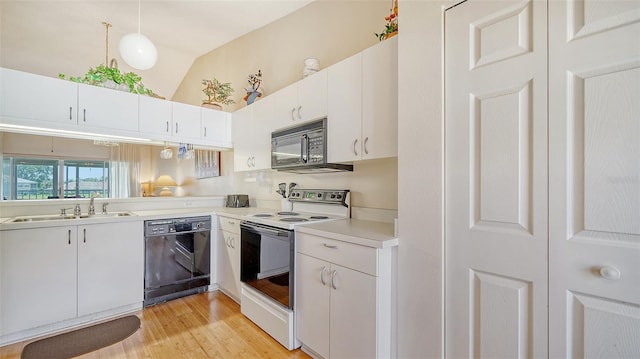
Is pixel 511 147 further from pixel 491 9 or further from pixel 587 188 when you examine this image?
pixel 491 9

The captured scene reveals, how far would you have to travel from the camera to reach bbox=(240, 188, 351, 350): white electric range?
1.98 metres

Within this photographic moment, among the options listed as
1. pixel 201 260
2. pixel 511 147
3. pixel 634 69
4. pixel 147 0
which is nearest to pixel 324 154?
pixel 511 147

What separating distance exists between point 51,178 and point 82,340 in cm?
558

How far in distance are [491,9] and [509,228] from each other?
3.01 ft

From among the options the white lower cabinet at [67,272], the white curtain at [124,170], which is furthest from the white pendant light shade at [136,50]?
the white curtain at [124,170]

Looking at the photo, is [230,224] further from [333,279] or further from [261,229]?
[333,279]

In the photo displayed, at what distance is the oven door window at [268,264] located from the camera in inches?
78.4

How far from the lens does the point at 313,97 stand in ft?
7.48

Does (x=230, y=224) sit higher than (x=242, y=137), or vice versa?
(x=242, y=137)

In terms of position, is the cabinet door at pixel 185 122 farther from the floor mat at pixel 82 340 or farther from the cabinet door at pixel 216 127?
the floor mat at pixel 82 340

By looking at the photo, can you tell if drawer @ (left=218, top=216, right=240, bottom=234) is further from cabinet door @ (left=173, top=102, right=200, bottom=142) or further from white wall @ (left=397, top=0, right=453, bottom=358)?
white wall @ (left=397, top=0, right=453, bottom=358)

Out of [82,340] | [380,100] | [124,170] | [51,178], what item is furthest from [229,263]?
[51,178]

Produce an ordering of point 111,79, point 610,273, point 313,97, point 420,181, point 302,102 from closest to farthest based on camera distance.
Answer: point 610,273
point 420,181
point 313,97
point 302,102
point 111,79

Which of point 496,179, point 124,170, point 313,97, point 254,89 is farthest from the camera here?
point 124,170
